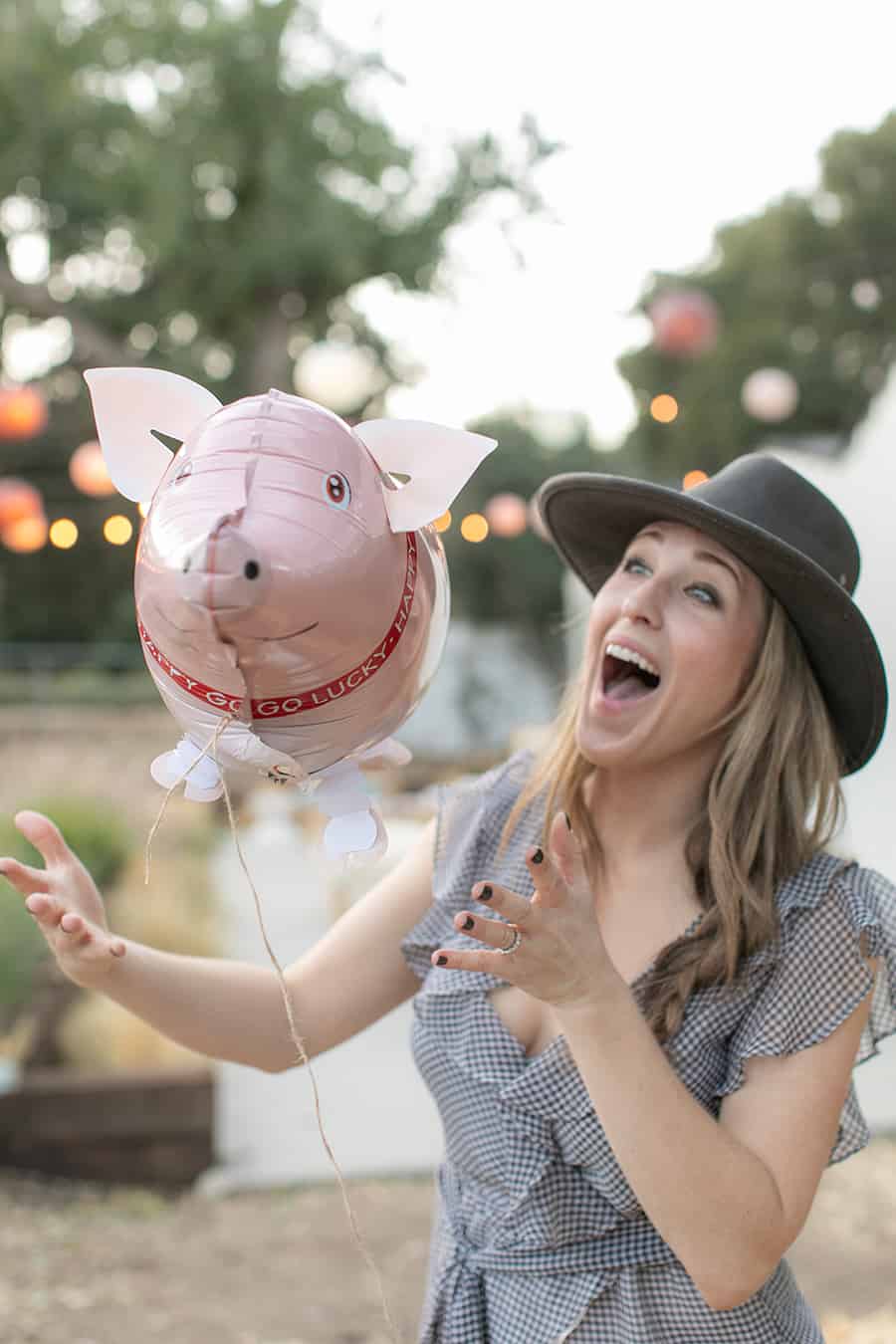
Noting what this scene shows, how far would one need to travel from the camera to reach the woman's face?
1.52 meters

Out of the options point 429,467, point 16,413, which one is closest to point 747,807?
point 429,467

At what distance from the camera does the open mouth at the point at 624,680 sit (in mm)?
1551

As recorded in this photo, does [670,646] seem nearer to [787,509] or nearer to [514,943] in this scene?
[787,509]

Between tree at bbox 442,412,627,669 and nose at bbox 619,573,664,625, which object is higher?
nose at bbox 619,573,664,625

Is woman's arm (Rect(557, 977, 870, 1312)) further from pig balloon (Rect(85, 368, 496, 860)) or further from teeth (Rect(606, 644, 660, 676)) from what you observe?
teeth (Rect(606, 644, 660, 676))

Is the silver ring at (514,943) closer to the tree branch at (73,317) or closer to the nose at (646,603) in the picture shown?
the nose at (646,603)

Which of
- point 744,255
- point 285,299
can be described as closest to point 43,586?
point 285,299

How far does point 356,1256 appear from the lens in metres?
3.63

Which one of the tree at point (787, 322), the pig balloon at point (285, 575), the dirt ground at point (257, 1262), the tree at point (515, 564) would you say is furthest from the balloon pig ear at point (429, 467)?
the tree at point (787, 322)

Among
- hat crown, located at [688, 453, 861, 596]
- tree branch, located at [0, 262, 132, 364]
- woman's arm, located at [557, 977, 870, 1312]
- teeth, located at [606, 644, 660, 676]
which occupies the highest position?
hat crown, located at [688, 453, 861, 596]

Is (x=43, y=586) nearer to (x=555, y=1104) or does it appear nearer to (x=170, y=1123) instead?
(x=170, y=1123)

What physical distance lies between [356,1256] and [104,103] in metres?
15.2

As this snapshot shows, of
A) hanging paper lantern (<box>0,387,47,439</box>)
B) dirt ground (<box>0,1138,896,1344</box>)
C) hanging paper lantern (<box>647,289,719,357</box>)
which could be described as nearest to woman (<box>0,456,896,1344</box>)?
dirt ground (<box>0,1138,896,1344</box>)

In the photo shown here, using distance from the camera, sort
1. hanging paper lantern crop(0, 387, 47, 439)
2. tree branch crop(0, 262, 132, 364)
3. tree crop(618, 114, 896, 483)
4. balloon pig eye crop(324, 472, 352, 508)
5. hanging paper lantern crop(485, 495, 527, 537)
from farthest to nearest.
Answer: tree crop(618, 114, 896, 483) < tree branch crop(0, 262, 132, 364) < hanging paper lantern crop(485, 495, 527, 537) < hanging paper lantern crop(0, 387, 47, 439) < balloon pig eye crop(324, 472, 352, 508)
